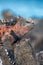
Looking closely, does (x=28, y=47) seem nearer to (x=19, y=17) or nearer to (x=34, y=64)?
(x=34, y=64)

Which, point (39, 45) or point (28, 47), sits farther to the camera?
point (39, 45)

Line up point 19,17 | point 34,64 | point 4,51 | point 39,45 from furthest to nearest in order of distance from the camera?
point 19,17 < point 39,45 < point 34,64 < point 4,51

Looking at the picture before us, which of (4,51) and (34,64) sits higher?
(4,51)

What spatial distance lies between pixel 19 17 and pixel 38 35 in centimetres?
1142

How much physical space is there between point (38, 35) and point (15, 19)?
39.3 ft

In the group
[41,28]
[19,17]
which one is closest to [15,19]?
[19,17]

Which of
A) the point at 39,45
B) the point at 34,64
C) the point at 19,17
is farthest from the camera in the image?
the point at 19,17

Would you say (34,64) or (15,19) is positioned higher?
(34,64)

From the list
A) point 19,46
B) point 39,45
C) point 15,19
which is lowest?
point 15,19

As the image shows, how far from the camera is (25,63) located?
880 cm

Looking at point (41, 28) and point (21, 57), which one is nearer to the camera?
point (21, 57)

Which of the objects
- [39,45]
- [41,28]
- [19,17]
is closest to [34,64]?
[39,45]

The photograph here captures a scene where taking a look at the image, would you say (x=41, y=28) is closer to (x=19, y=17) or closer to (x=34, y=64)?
(x=34, y=64)

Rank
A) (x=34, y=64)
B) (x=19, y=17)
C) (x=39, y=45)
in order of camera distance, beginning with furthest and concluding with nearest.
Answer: (x=19, y=17) < (x=39, y=45) < (x=34, y=64)
